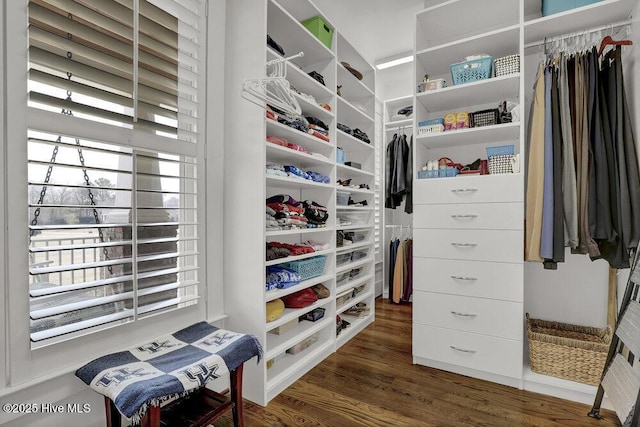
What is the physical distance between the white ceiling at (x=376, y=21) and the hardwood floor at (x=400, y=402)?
261 cm

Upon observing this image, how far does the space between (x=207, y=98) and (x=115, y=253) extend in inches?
37.6

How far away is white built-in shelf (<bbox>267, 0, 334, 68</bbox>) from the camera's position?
6.12 ft

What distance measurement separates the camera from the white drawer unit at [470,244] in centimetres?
190

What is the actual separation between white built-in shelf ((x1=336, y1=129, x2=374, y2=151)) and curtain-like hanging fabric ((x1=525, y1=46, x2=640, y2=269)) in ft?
4.22

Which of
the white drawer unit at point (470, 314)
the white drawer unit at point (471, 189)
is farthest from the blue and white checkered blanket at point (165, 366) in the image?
the white drawer unit at point (471, 189)

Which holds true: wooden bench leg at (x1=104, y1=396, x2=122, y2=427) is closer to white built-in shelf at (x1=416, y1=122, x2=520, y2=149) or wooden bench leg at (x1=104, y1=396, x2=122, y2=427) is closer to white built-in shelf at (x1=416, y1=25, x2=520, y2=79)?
white built-in shelf at (x1=416, y1=122, x2=520, y2=149)

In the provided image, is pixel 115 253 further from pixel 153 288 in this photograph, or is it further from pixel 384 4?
pixel 384 4

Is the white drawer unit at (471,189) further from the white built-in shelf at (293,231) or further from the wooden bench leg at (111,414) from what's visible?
the wooden bench leg at (111,414)

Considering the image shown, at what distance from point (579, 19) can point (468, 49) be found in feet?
1.96

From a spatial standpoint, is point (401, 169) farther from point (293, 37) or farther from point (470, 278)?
point (293, 37)

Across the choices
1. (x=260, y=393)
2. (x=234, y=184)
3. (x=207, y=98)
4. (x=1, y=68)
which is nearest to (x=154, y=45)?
(x=207, y=98)

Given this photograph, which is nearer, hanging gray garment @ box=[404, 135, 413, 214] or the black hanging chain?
the black hanging chain

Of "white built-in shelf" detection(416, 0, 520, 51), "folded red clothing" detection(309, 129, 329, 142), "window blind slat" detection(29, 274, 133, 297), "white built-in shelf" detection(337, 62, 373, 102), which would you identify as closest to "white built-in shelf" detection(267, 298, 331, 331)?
"window blind slat" detection(29, 274, 133, 297)

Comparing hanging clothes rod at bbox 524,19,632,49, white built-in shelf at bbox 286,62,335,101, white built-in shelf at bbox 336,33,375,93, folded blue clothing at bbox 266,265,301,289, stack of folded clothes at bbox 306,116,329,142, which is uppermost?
white built-in shelf at bbox 336,33,375,93
